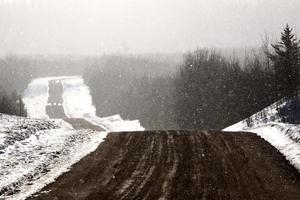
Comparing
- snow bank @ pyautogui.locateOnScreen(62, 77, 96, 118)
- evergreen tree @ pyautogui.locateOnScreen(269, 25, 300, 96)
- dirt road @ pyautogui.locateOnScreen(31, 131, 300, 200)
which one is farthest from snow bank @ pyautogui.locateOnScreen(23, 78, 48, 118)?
dirt road @ pyautogui.locateOnScreen(31, 131, 300, 200)

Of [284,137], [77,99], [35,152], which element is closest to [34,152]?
[35,152]

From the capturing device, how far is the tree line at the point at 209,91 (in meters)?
33.8

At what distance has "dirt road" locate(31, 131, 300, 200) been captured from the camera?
973cm

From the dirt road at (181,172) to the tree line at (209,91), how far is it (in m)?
17.3

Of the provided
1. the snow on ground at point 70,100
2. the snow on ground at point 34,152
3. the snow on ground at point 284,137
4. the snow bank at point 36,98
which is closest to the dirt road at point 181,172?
the snow on ground at point 284,137

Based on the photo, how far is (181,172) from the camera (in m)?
11.5

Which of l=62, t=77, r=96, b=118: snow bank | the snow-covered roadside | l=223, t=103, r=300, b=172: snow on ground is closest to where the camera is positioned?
l=223, t=103, r=300, b=172: snow on ground

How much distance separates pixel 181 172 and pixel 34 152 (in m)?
5.38

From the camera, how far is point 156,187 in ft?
33.2

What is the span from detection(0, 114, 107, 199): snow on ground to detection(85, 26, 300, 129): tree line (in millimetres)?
17857

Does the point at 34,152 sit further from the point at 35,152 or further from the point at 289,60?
the point at 289,60

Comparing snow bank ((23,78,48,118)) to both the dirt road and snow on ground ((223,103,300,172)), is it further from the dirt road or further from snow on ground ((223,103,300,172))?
the dirt road

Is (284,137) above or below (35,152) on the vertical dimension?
above

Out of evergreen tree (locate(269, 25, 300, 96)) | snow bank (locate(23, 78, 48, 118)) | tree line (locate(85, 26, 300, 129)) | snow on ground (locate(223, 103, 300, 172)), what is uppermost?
evergreen tree (locate(269, 25, 300, 96))
